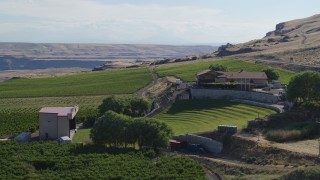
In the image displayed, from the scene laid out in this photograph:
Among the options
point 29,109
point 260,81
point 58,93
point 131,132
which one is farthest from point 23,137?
point 58,93

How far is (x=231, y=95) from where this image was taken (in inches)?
2960

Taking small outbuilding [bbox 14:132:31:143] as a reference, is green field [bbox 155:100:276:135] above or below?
above

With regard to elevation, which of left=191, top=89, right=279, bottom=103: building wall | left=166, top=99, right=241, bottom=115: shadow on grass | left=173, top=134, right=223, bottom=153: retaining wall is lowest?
left=173, top=134, right=223, bottom=153: retaining wall

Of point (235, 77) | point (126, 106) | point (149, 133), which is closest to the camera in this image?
point (149, 133)

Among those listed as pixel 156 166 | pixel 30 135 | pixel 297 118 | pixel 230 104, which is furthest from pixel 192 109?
pixel 156 166

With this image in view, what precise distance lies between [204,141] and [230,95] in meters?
22.4

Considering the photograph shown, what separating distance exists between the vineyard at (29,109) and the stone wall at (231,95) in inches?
643

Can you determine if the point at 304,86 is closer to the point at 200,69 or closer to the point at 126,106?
the point at 126,106

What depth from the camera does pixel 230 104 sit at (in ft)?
235

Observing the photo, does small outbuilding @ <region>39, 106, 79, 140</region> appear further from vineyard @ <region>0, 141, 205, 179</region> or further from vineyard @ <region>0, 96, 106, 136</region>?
vineyard @ <region>0, 141, 205, 179</region>

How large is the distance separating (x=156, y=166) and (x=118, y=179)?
484 cm

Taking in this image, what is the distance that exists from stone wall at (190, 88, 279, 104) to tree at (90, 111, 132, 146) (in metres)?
24.8

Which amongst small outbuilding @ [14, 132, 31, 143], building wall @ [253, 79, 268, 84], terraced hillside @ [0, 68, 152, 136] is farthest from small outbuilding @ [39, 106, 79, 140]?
building wall @ [253, 79, 268, 84]

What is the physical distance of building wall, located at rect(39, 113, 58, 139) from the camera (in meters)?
61.6
